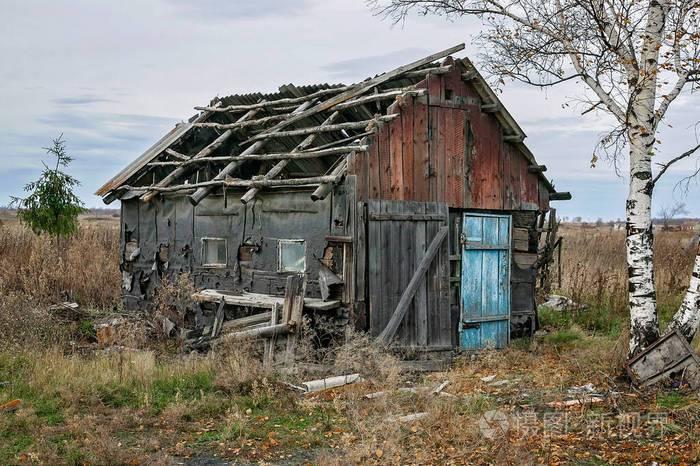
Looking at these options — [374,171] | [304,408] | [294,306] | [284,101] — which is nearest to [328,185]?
[374,171]

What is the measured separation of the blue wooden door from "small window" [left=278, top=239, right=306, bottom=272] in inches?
108

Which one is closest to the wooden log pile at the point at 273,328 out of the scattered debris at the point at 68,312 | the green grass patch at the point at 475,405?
the green grass patch at the point at 475,405

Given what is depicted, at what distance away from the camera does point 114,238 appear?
21.3 metres

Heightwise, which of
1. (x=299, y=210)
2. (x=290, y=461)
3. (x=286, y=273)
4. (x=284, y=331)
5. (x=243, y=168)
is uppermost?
(x=243, y=168)

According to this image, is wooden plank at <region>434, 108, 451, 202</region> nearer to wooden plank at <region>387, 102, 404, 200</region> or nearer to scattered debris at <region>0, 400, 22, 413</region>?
wooden plank at <region>387, 102, 404, 200</region>

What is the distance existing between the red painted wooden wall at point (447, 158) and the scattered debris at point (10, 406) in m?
5.21

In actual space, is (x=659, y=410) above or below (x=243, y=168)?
below

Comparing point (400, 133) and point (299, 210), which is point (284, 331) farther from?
point (400, 133)

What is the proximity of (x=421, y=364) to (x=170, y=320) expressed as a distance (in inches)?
190

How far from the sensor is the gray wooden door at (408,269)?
11.1 meters

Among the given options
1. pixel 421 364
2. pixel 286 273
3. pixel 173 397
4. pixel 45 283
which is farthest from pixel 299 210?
pixel 45 283

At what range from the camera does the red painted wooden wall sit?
37.0 ft

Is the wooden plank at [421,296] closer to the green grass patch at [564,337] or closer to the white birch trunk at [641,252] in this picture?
the green grass patch at [564,337]

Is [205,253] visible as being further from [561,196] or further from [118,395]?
[561,196]
